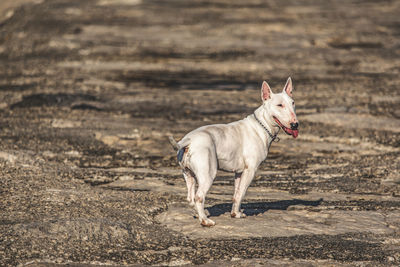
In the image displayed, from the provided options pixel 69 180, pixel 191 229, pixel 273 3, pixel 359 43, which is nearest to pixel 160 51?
pixel 359 43

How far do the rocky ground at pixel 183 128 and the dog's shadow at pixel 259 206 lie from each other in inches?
2.3

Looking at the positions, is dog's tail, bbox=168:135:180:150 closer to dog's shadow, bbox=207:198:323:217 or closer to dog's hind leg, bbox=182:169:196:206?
dog's hind leg, bbox=182:169:196:206

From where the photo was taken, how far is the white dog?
8773 millimetres

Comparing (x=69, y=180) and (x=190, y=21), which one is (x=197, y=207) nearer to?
(x=69, y=180)

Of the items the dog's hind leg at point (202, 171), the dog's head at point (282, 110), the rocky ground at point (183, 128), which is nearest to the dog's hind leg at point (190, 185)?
the dog's hind leg at point (202, 171)

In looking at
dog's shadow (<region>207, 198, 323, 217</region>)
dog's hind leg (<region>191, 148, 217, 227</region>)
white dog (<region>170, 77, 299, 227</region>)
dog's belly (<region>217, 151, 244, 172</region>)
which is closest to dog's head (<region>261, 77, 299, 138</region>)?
white dog (<region>170, 77, 299, 227</region>)

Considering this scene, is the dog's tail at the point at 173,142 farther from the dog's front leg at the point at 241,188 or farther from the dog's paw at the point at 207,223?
the dog's front leg at the point at 241,188

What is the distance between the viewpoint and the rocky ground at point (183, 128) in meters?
8.45

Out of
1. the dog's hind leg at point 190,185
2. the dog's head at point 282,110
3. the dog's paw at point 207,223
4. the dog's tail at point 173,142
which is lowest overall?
the dog's paw at point 207,223

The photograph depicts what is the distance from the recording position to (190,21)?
35125 mm

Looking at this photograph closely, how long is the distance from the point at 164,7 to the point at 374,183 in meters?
28.0

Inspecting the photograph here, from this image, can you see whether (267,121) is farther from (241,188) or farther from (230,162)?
(241,188)

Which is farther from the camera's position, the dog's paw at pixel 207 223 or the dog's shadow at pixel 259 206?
the dog's shadow at pixel 259 206

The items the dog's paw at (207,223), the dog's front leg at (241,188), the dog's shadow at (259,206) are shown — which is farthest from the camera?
the dog's shadow at (259,206)
